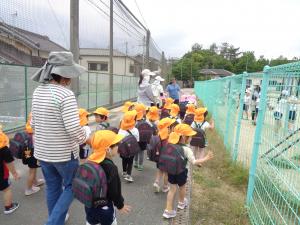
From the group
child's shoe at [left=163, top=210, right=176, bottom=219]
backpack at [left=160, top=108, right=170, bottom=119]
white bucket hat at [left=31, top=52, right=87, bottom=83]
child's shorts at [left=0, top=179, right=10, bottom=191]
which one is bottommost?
child's shoe at [left=163, top=210, right=176, bottom=219]

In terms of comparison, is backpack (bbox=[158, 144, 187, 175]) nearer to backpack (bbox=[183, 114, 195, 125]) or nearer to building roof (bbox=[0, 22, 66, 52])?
backpack (bbox=[183, 114, 195, 125])

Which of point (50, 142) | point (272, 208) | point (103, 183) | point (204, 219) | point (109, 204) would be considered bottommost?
point (204, 219)

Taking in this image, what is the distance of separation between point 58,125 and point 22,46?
20.4 ft

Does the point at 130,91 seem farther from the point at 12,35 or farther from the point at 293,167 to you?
the point at 293,167

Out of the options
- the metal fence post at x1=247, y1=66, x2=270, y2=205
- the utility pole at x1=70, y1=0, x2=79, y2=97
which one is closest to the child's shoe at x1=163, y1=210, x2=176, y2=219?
the metal fence post at x1=247, y1=66, x2=270, y2=205

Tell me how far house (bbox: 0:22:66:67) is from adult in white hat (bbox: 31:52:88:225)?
502 cm

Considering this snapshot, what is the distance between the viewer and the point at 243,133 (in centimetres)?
769

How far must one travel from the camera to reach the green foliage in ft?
212

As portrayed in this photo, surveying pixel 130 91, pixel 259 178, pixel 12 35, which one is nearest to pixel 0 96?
pixel 12 35

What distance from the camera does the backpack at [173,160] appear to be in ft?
11.1

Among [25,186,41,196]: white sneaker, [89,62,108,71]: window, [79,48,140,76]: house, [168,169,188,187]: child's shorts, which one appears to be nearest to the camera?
[168,169,188,187]: child's shorts

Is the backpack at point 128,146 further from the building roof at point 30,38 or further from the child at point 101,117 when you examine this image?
the building roof at point 30,38

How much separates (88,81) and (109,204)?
1069 centimetres

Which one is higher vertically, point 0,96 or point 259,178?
point 0,96
